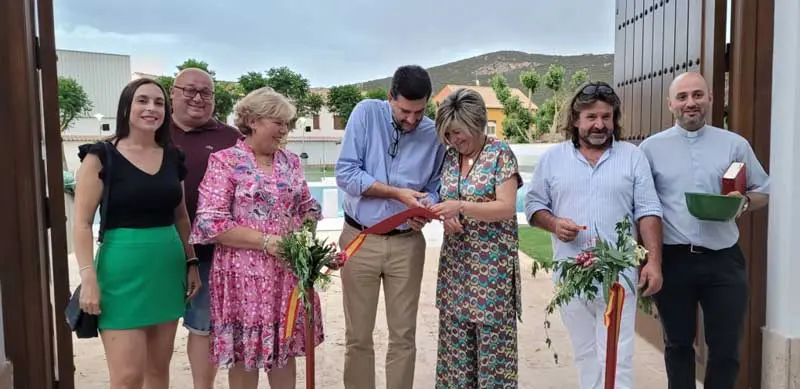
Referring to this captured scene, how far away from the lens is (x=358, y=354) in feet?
8.76

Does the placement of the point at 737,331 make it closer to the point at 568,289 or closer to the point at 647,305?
the point at 647,305

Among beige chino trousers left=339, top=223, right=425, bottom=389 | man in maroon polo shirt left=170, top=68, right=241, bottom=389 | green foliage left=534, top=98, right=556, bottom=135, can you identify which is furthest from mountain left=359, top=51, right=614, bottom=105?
beige chino trousers left=339, top=223, right=425, bottom=389

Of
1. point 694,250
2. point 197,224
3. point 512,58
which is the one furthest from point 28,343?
point 512,58

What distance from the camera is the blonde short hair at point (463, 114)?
7.64 feet

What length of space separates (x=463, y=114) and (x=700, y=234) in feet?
3.54

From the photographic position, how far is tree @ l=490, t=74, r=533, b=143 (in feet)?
92.3

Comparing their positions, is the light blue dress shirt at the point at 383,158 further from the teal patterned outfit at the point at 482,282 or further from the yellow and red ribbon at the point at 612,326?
the yellow and red ribbon at the point at 612,326

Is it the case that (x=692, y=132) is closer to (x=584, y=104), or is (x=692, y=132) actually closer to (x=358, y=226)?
(x=584, y=104)

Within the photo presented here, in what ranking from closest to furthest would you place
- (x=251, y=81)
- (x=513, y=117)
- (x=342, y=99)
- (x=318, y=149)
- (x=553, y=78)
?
(x=553, y=78), (x=513, y=117), (x=318, y=149), (x=251, y=81), (x=342, y=99)

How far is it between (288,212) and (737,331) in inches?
73.7

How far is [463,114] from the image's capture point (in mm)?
2330

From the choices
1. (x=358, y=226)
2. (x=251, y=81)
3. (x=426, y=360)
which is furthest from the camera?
(x=251, y=81)

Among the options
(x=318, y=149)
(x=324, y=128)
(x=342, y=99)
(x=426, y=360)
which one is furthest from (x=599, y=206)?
(x=324, y=128)

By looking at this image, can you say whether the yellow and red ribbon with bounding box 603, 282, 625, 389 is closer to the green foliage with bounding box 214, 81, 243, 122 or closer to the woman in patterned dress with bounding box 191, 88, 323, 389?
the woman in patterned dress with bounding box 191, 88, 323, 389
